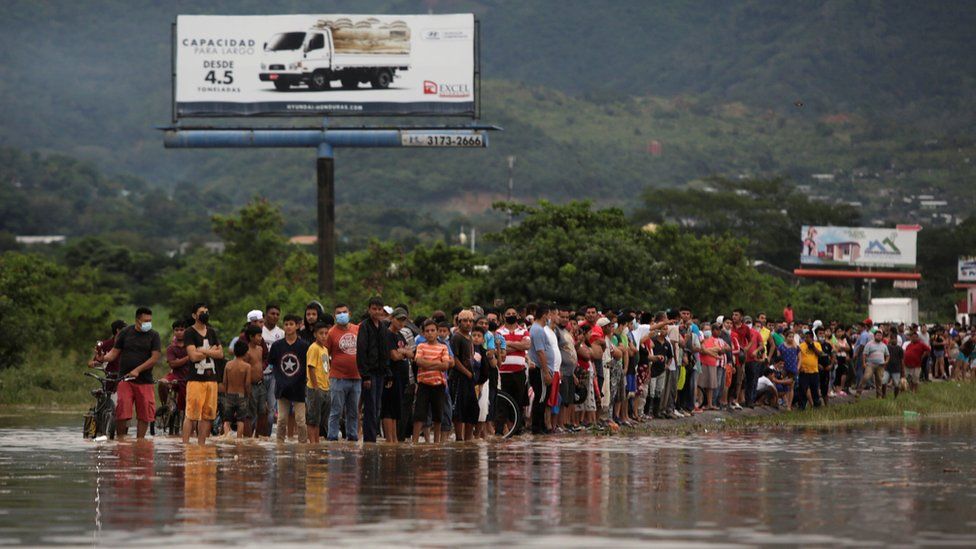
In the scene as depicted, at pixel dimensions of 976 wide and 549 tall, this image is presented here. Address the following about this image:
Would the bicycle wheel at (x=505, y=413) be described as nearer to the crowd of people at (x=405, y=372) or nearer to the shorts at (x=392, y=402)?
the crowd of people at (x=405, y=372)

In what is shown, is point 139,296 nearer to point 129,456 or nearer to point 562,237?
point 562,237

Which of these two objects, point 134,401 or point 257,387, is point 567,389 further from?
point 134,401

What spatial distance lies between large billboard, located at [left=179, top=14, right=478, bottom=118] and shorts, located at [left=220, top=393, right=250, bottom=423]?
2986cm

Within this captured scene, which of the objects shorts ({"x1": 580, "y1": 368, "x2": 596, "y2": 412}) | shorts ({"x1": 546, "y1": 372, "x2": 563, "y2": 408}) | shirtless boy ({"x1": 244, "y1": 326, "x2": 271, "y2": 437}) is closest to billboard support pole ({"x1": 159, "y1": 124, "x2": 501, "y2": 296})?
shorts ({"x1": 580, "y1": 368, "x2": 596, "y2": 412})

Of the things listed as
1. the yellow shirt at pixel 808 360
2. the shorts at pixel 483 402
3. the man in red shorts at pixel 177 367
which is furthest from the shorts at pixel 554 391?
the yellow shirt at pixel 808 360

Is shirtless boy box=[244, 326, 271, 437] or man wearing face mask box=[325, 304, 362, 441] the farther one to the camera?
shirtless boy box=[244, 326, 271, 437]

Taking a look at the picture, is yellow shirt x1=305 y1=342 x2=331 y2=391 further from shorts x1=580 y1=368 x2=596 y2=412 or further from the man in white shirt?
shorts x1=580 y1=368 x2=596 y2=412

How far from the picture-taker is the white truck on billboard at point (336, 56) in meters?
52.5

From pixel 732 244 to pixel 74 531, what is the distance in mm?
72267

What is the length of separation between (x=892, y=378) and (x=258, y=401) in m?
20.3

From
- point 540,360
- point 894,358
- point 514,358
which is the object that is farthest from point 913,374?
point 514,358

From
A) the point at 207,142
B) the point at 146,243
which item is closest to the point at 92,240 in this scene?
the point at 146,243

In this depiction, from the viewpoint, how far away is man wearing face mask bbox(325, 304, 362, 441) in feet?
70.8

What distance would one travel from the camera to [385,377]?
2170 centimetres
